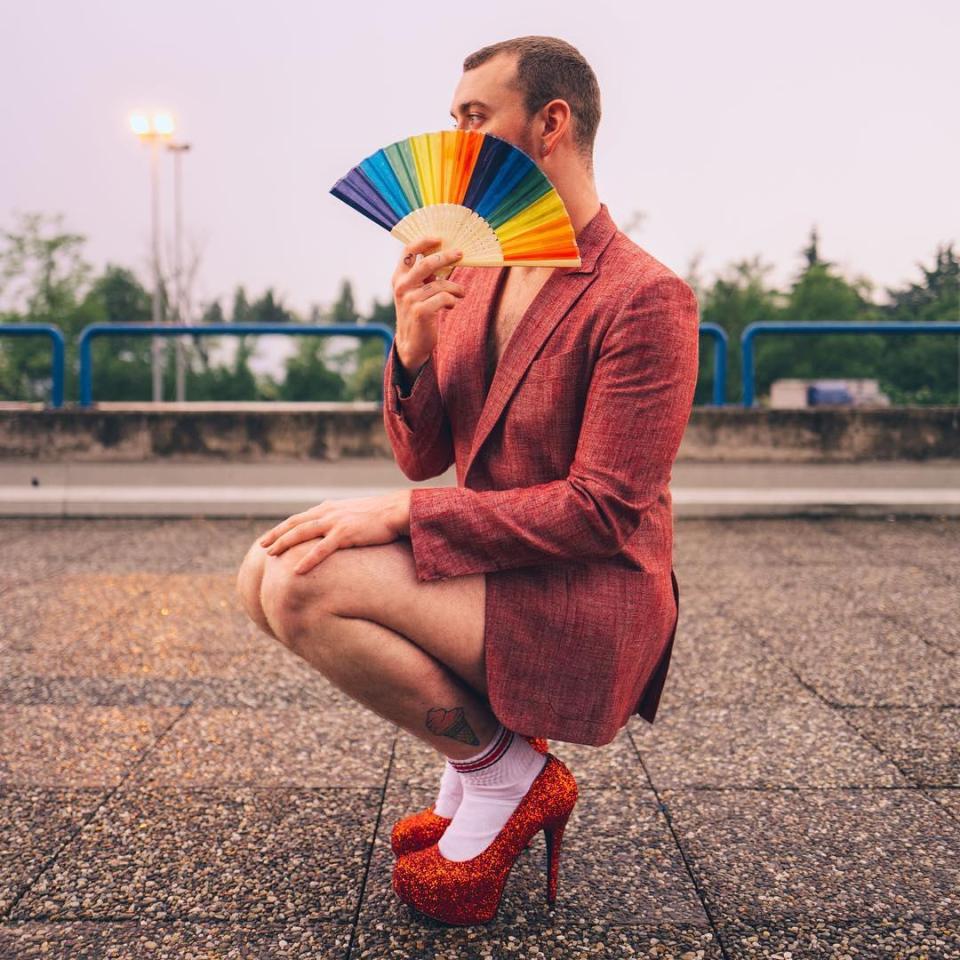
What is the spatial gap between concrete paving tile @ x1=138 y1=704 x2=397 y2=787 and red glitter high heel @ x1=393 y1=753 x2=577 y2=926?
68cm

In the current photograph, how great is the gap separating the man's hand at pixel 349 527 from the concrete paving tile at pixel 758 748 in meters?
1.28

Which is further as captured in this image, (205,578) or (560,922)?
(205,578)

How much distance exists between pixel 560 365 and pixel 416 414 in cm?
40

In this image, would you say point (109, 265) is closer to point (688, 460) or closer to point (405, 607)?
point (688, 460)

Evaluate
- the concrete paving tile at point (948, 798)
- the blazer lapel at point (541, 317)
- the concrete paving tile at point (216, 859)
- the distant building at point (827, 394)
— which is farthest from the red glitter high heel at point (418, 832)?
the distant building at point (827, 394)

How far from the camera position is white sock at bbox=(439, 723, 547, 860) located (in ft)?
6.09

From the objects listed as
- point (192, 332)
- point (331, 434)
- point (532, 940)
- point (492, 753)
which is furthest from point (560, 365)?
point (192, 332)

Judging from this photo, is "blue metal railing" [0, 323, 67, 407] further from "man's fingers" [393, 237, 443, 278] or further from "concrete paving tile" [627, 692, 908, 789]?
"man's fingers" [393, 237, 443, 278]

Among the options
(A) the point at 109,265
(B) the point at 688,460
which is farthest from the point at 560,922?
(A) the point at 109,265

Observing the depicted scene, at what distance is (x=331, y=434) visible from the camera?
7.40 metres

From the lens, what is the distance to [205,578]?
5113 mm

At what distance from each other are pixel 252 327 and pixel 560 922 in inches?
256

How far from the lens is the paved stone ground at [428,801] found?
1.85 metres

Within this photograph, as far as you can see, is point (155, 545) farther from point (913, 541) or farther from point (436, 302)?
point (913, 541)
